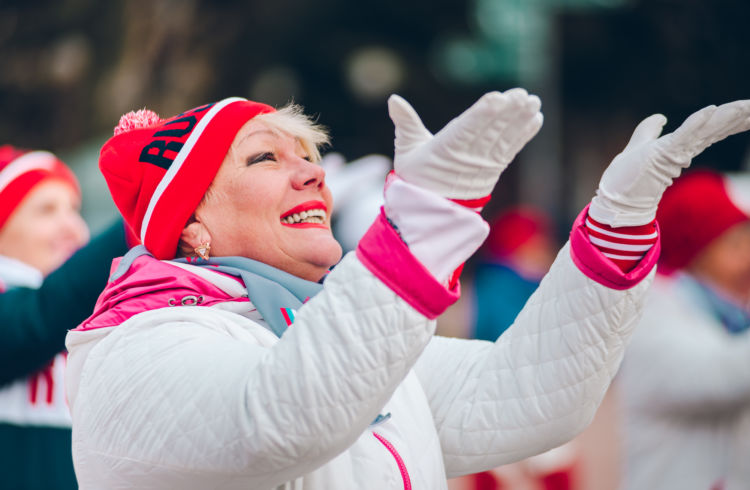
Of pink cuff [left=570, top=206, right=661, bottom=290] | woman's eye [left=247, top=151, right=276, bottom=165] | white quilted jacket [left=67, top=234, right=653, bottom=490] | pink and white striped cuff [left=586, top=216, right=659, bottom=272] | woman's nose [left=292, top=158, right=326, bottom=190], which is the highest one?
woman's eye [left=247, top=151, right=276, bottom=165]

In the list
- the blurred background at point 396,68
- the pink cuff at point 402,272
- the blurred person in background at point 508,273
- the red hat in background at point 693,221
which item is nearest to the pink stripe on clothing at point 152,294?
the pink cuff at point 402,272

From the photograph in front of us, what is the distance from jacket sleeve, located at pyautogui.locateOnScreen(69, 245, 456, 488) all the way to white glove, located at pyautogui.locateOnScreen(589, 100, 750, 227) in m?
0.51

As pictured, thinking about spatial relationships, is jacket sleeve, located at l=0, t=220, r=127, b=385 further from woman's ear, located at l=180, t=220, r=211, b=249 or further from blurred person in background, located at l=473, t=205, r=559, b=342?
blurred person in background, located at l=473, t=205, r=559, b=342

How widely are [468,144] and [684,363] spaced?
226 cm

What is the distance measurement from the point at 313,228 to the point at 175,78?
407 inches

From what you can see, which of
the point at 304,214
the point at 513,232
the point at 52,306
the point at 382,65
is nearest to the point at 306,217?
the point at 304,214

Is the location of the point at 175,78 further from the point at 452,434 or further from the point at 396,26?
the point at 452,434

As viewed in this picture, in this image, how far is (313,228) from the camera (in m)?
2.04

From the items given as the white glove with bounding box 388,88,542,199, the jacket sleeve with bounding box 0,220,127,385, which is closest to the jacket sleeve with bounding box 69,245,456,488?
the white glove with bounding box 388,88,542,199

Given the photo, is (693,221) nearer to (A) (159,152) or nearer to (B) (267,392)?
(A) (159,152)

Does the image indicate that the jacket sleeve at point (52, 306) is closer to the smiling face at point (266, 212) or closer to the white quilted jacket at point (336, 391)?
the smiling face at point (266, 212)

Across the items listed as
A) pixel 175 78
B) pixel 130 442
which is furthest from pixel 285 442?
pixel 175 78

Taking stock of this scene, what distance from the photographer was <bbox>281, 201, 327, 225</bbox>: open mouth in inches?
80.5

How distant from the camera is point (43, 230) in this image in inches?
139
